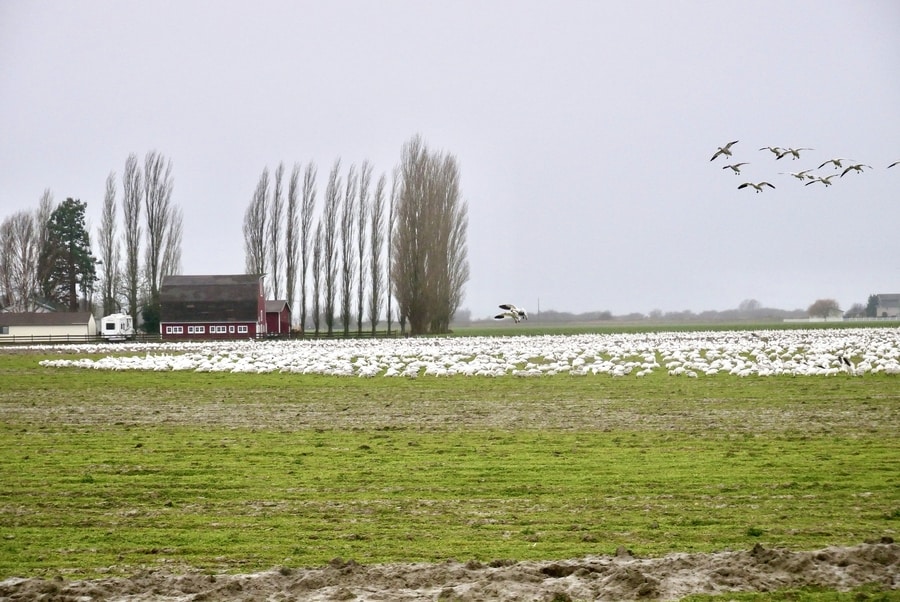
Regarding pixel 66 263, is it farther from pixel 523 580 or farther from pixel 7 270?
pixel 523 580

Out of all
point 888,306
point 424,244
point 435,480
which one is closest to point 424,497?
point 435,480

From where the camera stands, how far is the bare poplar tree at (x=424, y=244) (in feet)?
218

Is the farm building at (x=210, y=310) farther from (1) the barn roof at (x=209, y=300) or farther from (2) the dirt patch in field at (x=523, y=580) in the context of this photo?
(2) the dirt patch in field at (x=523, y=580)

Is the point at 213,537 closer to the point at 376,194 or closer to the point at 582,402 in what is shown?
the point at 582,402

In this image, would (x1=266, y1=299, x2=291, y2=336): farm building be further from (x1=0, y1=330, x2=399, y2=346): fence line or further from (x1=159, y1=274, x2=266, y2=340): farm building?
(x1=159, y1=274, x2=266, y2=340): farm building

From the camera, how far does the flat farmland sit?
8.21 m

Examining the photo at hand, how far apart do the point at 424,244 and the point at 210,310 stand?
1706 centimetres

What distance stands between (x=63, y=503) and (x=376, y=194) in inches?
2590

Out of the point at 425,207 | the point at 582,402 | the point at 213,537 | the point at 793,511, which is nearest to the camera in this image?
the point at 213,537

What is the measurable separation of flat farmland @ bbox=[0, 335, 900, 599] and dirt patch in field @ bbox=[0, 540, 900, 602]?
0.26 metres

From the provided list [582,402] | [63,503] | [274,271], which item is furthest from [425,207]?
[63,503]

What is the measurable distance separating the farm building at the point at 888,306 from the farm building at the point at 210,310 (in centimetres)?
8984

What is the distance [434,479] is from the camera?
A: 36.8ft

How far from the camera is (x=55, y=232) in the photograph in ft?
267
